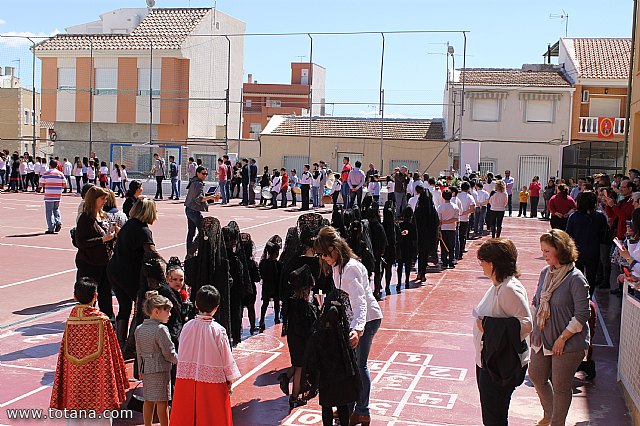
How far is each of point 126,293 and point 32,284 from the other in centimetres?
521

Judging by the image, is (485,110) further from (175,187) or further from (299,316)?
(299,316)

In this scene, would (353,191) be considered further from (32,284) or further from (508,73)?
(508,73)

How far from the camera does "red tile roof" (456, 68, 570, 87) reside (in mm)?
43000

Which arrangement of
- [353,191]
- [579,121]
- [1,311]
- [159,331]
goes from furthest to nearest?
[579,121] → [353,191] → [1,311] → [159,331]

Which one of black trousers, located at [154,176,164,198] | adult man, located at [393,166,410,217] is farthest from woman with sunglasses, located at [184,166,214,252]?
black trousers, located at [154,176,164,198]

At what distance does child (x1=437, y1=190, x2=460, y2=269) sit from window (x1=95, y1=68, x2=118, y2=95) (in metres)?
32.6

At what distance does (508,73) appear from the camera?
45.5m

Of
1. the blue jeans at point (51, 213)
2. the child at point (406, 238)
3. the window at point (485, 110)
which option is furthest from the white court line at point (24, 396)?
the window at point (485, 110)

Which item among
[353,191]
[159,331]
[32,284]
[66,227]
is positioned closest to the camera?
[159,331]

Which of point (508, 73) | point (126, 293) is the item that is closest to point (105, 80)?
point (508, 73)

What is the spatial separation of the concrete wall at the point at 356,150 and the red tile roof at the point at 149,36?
786 centimetres

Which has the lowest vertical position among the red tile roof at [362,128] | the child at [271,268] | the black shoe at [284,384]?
the black shoe at [284,384]

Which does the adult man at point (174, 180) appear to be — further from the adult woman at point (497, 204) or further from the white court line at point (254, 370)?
the white court line at point (254, 370)

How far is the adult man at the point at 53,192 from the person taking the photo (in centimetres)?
1909
